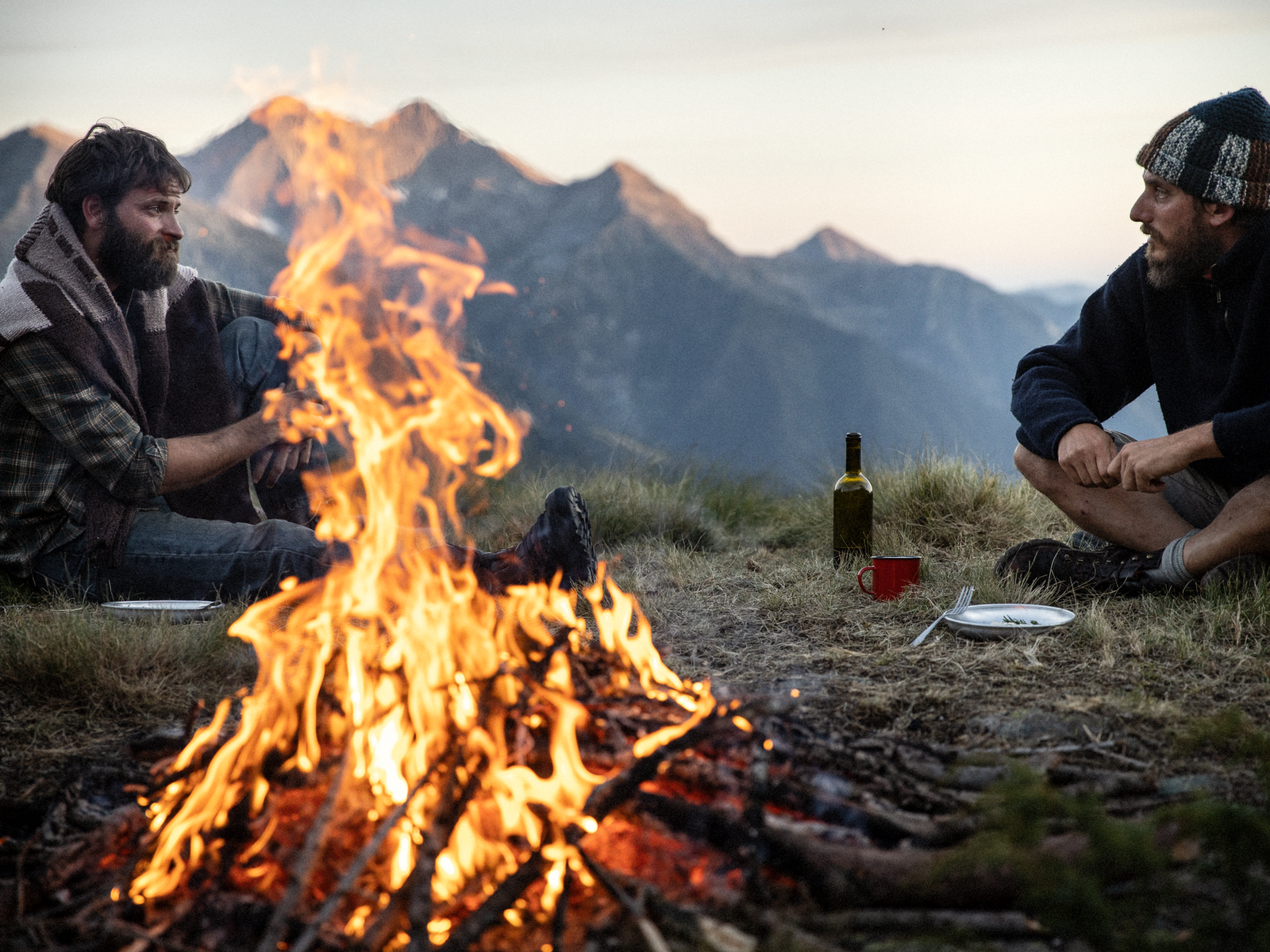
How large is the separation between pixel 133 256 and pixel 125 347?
1.16 ft

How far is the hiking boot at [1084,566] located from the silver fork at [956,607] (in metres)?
0.28

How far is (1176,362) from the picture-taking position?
3.70 m

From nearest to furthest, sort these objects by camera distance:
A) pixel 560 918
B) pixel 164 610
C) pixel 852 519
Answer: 1. pixel 560 918
2. pixel 164 610
3. pixel 852 519

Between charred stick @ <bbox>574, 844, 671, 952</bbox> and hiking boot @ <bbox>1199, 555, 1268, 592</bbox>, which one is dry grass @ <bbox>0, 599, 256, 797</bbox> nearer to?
charred stick @ <bbox>574, 844, 671, 952</bbox>

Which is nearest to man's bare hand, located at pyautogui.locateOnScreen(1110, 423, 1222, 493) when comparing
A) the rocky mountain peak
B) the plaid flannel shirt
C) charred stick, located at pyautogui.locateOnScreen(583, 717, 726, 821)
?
charred stick, located at pyautogui.locateOnScreen(583, 717, 726, 821)

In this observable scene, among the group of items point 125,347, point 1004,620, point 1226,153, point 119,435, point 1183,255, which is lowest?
point 1004,620

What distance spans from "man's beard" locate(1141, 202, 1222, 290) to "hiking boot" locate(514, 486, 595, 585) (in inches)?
89.8

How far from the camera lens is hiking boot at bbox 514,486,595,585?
3.48 metres

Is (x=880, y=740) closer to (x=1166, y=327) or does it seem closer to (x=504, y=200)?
(x=1166, y=327)

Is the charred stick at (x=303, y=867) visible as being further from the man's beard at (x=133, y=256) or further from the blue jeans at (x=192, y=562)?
the man's beard at (x=133, y=256)

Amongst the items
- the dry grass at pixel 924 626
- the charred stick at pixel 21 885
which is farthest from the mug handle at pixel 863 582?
the charred stick at pixel 21 885

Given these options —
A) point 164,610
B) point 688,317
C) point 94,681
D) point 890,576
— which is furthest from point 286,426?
point 688,317

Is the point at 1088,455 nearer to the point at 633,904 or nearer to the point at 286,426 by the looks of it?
the point at 633,904

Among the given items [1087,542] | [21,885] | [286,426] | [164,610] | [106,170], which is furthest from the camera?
[1087,542]
